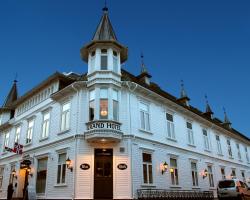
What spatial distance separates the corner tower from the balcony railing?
27.0 ft

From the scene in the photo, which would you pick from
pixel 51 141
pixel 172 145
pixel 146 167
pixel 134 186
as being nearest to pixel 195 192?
pixel 172 145

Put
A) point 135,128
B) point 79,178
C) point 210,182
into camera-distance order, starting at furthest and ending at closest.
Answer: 1. point 210,182
2. point 135,128
3. point 79,178

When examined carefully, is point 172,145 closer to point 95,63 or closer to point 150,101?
point 150,101

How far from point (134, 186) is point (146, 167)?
2304 millimetres

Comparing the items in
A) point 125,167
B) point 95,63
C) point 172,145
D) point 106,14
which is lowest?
point 125,167

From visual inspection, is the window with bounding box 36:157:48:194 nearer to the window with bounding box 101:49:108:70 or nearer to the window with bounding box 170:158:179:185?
the window with bounding box 101:49:108:70

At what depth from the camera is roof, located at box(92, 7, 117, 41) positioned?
22.1 metres

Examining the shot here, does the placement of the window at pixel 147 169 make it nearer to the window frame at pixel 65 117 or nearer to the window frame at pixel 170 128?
the window frame at pixel 170 128

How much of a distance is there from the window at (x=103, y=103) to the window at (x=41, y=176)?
6.70m

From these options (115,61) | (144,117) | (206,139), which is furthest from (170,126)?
(115,61)

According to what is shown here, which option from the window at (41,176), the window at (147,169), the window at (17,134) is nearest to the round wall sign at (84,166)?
the window at (147,169)

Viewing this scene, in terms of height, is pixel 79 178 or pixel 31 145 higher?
pixel 31 145

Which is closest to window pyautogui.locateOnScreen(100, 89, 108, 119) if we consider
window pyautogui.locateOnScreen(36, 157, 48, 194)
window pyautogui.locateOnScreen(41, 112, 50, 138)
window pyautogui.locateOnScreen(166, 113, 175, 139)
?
window pyautogui.locateOnScreen(41, 112, 50, 138)

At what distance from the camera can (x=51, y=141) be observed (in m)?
22.1
